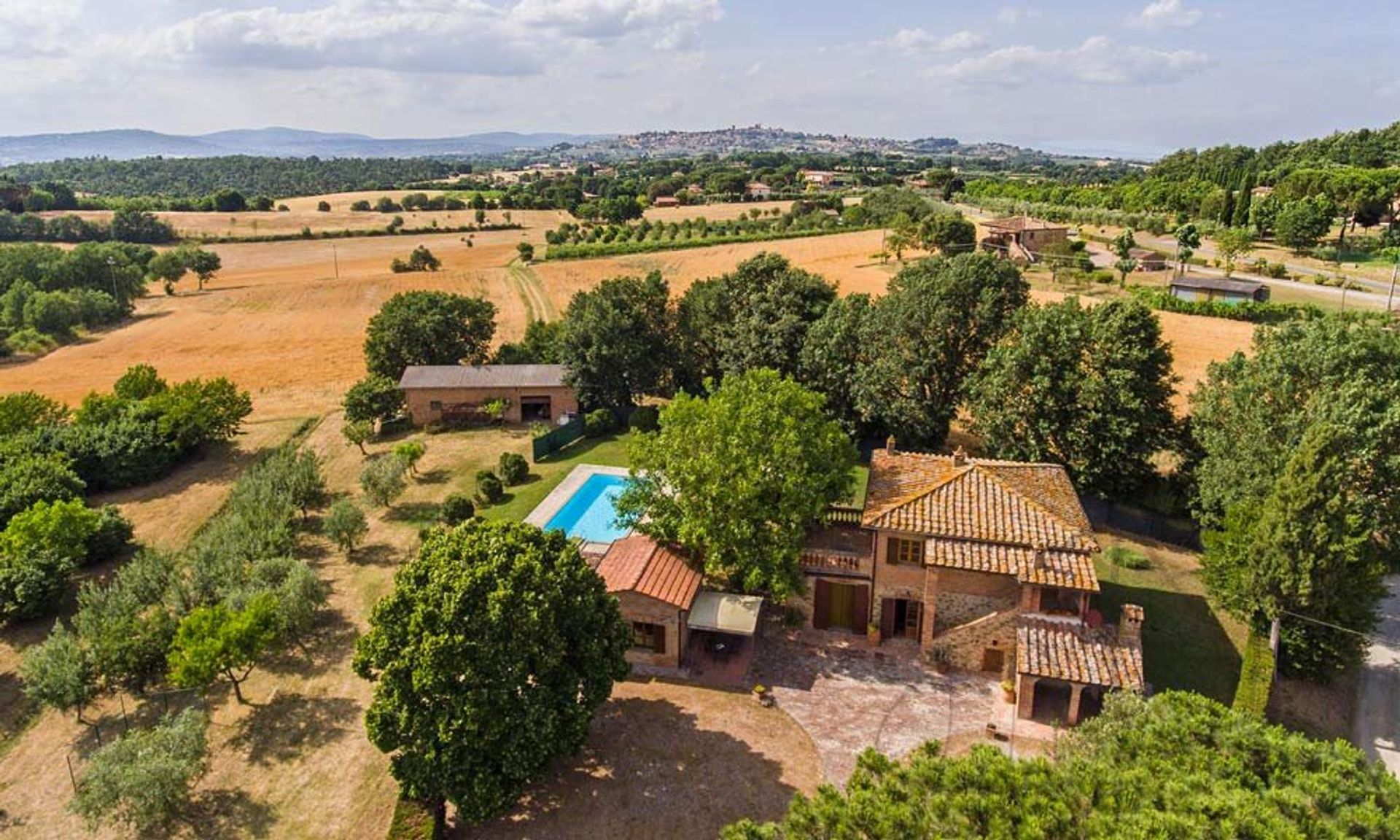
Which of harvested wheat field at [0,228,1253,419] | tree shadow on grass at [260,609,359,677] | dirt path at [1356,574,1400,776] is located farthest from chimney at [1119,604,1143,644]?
harvested wheat field at [0,228,1253,419]

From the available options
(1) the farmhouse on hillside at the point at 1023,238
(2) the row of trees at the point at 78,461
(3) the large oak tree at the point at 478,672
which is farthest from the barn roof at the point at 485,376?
(1) the farmhouse on hillside at the point at 1023,238

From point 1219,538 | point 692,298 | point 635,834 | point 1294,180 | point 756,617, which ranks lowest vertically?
point 635,834

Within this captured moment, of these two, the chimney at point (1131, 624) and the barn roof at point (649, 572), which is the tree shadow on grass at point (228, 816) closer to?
the barn roof at point (649, 572)

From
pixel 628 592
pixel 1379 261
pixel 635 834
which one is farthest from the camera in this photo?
pixel 1379 261

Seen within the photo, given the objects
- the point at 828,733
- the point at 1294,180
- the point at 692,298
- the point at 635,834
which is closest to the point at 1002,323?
the point at 692,298

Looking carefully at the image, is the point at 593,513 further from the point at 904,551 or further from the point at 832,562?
the point at 904,551

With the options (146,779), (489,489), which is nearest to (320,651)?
(146,779)

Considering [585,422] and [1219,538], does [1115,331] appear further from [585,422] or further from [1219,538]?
[585,422]

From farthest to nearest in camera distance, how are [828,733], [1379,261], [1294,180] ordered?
[1294,180] → [1379,261] → [828,733]
